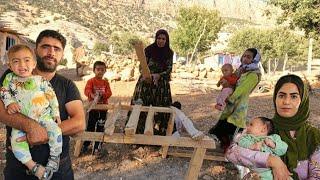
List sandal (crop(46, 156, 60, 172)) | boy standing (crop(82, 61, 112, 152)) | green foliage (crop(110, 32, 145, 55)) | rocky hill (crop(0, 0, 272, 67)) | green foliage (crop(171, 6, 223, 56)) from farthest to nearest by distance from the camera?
rocky hill (crop(0, 0, 272, 67)), green foliage (crop(110, 32, 145, 55)), green foliage (crop(171, 6, 223, 56)), boy standing (crop(82, 61, 112, 152)), sandal (crop(46, 156, 60, 172))

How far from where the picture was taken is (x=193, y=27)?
2050 inches

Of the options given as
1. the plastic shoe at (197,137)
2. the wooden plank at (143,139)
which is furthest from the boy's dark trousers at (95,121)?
A: the plastic shoe at (197,137)

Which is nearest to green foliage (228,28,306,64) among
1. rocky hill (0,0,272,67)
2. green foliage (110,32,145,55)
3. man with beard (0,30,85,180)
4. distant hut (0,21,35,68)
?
rocky hill (0,0,272,67)

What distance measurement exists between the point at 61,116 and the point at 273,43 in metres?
57.3

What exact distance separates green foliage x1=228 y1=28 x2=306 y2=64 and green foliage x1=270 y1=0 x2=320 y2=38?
35790 mm

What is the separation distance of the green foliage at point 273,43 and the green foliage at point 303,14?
1409 inches

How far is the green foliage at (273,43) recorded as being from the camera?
5531cm

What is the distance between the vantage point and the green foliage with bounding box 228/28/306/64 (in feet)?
181

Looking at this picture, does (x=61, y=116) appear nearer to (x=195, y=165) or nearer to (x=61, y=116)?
(x=61, y=116)

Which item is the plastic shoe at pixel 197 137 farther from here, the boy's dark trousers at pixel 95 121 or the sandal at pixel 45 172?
the boy's dark trousers at pixel 95 121

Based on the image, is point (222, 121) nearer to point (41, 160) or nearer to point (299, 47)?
point (41, 160)

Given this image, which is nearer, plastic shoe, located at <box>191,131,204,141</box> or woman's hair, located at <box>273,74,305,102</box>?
woman's hair, located at <box>273,74,305,102</box>

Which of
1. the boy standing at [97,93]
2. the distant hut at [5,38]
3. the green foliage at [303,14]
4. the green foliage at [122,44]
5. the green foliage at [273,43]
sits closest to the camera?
the boy standing at [97,93]

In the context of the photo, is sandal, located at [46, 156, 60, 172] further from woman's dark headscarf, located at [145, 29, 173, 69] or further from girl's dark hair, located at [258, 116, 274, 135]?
woman's dark headscarf, located at [145, 29, 173, 69]
